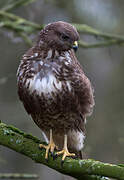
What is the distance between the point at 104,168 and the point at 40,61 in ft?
5.21

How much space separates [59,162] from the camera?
17.2ft

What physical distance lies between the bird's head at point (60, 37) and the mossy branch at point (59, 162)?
107 cm

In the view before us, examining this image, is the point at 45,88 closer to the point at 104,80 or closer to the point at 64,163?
the point at 64,163

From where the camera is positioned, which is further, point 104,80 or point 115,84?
point 104,80

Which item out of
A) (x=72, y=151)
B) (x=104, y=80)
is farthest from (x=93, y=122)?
(x=72, y=151)

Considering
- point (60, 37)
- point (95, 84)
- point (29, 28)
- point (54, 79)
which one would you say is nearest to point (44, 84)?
point (54, 79)

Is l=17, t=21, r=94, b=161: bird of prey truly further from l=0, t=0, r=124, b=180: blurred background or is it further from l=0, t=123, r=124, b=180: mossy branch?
l=0, t=0, r=124, b=180: blurred background

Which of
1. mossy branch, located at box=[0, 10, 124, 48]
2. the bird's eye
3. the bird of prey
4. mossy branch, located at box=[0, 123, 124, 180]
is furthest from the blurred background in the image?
mossy branch, located at box=[0, 123, 124, 180]

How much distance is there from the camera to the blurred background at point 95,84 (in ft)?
31.3

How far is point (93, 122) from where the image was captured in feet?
33.2

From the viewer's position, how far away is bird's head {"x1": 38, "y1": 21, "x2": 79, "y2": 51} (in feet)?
18.4

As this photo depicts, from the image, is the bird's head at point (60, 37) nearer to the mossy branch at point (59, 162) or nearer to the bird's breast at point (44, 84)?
the bird's breast at point (44, 84)

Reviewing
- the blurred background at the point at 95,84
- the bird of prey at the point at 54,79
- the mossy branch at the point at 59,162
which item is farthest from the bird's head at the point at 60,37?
the blurred background at the point at 95,84

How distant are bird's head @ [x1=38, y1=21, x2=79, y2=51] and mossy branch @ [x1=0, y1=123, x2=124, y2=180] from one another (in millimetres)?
1069
